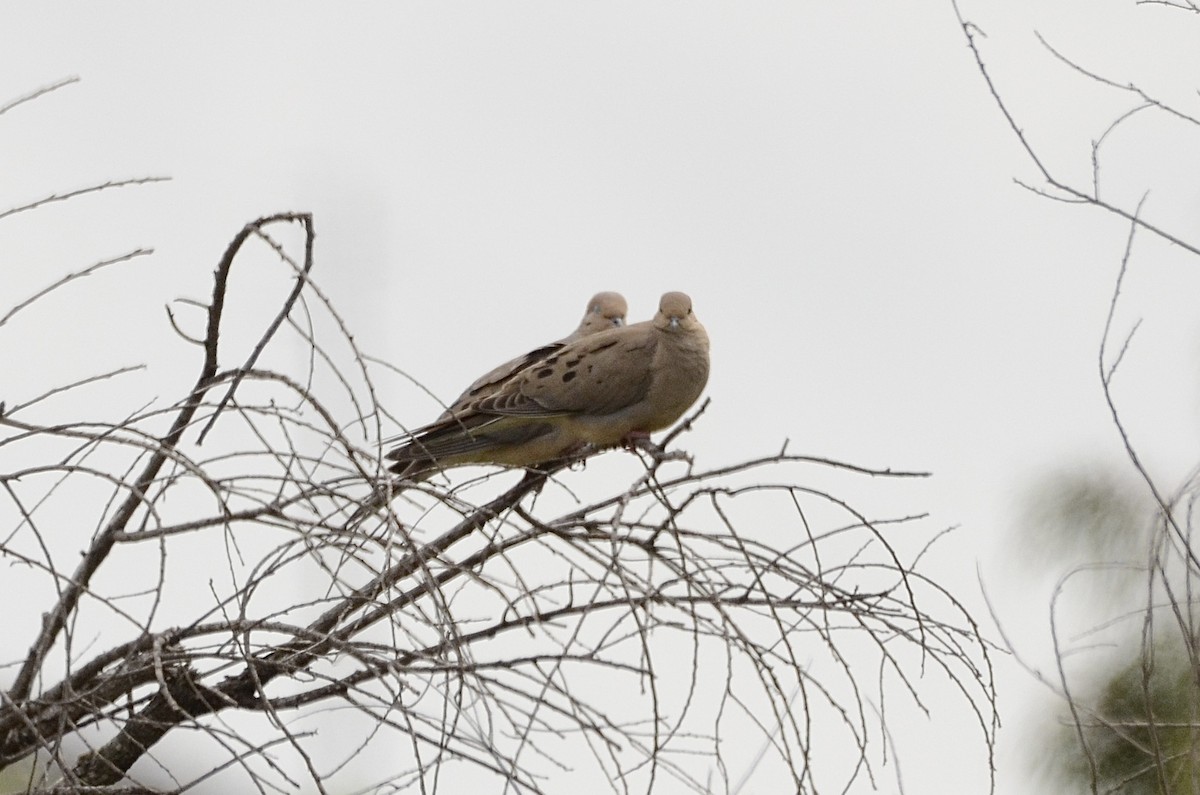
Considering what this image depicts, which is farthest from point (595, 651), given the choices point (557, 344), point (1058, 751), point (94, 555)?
point (1058, 751)

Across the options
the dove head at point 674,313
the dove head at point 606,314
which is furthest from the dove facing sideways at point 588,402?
the dove head at point 606,314

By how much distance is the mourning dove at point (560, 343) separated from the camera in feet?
17.9

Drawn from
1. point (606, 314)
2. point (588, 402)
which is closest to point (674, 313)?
point (588, 402)

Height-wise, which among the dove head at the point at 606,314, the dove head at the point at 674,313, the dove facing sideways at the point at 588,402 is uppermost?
the dove head at the point at 606,314

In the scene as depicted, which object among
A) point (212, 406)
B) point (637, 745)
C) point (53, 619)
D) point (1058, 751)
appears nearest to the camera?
point (637, 745)

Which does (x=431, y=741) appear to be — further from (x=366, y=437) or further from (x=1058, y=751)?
(x=1058, y=751)

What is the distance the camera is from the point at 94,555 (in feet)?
10.3

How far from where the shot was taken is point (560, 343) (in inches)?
222

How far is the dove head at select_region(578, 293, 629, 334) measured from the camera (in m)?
6.11

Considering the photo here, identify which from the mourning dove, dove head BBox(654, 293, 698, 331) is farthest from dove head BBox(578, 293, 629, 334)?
dove head BBox(654, 293, 698, 331)

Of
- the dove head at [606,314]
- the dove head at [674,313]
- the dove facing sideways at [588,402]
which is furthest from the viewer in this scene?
the dove head at [606,314]

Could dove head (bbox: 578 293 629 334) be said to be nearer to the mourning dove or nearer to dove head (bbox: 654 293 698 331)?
the mourning dove

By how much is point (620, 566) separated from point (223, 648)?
2.48 ft

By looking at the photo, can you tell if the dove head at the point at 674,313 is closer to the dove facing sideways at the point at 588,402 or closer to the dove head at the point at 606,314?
the dove facing sideways at the point at 588,402
